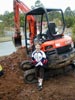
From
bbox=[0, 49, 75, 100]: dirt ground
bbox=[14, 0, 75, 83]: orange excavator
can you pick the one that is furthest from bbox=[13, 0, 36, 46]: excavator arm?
bbox=[0, 49, 75, 100]: dirt ground

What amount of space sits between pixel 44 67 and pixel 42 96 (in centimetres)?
149

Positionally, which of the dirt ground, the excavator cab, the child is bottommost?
the dirt ground

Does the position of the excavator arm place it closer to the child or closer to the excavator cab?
the excavator cab

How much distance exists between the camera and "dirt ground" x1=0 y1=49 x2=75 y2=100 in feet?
28.7

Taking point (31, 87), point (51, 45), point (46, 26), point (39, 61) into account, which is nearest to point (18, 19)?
point (46, 26)

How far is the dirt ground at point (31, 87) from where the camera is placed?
8.73 meters

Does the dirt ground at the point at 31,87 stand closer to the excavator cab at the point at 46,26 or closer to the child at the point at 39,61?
the child at the point at 39,61

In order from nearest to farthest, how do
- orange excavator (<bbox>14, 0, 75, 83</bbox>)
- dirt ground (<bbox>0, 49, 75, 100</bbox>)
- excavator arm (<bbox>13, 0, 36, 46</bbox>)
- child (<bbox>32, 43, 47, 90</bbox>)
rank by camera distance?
dirt ground (<bbox>0, 49, 75, 100</bbox>) < child (<bbox>32, 43, 47, 90</bbox>) < orange excavator (<bbox>14, 0, 75, 83</bbox>) < excavator arm (<bbox>13, 0, 36, 46</bbox>)

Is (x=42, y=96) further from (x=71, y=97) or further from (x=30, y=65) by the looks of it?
(x=30, y=65)

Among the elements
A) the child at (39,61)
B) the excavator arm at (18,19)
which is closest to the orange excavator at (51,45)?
the child at (39,61)

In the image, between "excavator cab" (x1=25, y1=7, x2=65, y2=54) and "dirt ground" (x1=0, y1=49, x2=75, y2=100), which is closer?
"dirt ground" (x1=0, y1=49, x2=75, y2=100)

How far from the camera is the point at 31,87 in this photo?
976 centimetres

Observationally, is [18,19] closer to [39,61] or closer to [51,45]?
[51,45]

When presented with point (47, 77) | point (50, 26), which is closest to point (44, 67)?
Result: point (47, 77)
